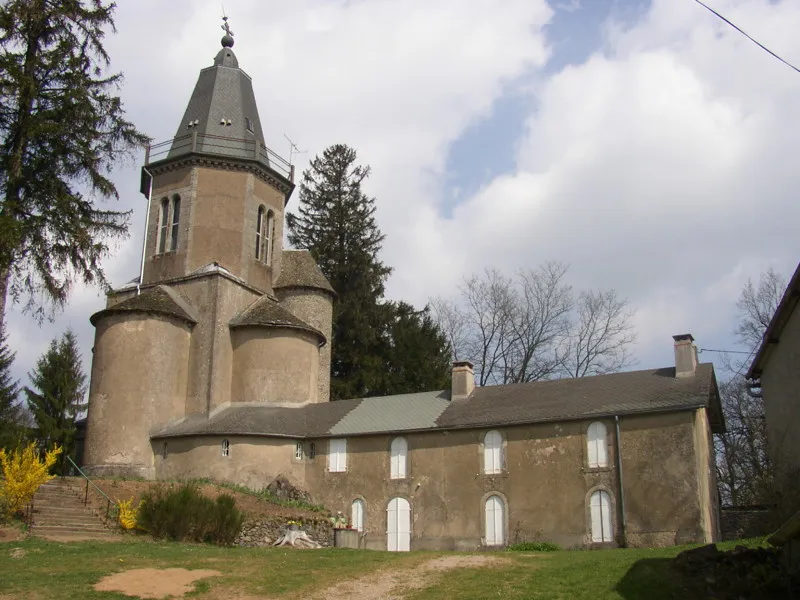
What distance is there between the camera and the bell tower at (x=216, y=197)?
3709 cm

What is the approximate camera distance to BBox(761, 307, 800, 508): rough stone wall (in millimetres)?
20859

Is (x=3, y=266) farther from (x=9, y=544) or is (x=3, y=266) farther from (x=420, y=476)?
(x=420, y=476)

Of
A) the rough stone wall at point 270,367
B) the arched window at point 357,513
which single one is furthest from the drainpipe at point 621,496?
the rough stone wall at point 270,367

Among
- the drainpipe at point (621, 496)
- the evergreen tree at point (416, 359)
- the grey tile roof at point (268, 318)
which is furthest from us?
the evergreen tree at point (416, 359)

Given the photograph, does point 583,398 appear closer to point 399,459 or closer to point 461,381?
point 461,381

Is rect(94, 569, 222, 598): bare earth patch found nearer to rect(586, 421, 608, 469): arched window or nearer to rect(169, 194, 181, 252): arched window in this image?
rect(586, 421, 608, 469): arched window

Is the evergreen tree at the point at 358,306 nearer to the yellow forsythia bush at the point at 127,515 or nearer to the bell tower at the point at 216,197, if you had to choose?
the bell tower at the point at 216,197

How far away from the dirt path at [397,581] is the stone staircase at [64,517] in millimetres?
9183

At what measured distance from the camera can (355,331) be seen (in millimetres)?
46438

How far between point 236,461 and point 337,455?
3799 mm

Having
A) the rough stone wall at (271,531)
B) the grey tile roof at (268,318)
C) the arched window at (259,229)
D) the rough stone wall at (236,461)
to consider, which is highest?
the arched window at (259,229)

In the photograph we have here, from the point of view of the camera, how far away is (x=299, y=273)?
→ 132ft

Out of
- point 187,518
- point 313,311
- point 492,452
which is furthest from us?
point 313,311

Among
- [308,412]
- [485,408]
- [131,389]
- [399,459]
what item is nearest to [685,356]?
[485,408]
